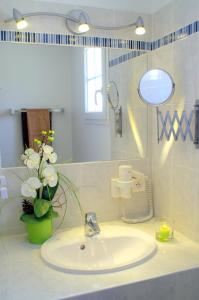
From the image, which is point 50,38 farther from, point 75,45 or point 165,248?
point 165,248

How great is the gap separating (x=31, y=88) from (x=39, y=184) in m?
0.50

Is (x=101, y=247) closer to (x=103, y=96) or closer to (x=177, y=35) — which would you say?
(x=103, y=96)

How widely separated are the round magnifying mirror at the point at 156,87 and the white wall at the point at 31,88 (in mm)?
389

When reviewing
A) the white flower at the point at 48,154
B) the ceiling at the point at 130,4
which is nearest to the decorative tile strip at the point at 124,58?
the ceiling at the point at 130,4

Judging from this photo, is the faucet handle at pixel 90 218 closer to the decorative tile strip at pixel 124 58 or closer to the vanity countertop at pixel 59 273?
the vanity countertop at pixel 59 273

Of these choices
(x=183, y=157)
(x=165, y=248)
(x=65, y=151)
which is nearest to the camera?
(x=165, y=248)

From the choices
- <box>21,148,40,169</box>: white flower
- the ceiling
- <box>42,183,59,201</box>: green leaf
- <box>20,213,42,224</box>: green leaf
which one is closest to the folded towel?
<box>21,148,40,169</box>: white flower

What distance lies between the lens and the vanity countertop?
1.10 metres

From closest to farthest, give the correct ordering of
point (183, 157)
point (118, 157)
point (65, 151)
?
1. point (183, 157)
2. point (65, 151)
3. point (118, 157)

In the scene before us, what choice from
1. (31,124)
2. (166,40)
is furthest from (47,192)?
(166,40)

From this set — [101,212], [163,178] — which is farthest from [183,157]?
[101,212]

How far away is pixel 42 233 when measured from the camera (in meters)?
1.49

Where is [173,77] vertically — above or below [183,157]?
above

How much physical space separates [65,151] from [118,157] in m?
0.31
